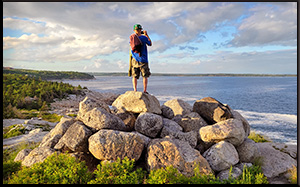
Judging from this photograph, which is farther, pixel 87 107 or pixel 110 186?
pixel 87 107

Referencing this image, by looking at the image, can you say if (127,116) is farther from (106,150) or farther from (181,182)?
(181,182)

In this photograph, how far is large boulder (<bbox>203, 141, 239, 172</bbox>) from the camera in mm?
7625

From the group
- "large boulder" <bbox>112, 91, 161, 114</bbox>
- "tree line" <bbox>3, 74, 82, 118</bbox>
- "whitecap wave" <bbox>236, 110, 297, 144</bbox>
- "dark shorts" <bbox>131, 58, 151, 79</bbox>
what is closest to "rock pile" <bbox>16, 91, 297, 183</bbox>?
"large boulder" <bbox>112, 91, 161, 114</bbox>

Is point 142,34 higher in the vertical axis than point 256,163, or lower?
higher

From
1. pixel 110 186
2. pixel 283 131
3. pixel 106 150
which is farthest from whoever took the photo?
pixel 283 131

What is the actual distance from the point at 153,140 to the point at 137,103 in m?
2.33

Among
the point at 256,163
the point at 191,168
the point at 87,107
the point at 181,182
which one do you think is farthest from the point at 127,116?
the point at 256,163

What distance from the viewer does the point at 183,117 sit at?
1015 cm

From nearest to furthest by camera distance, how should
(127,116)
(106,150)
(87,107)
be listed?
1. (106,150)
2. (87,107)
3. (127,116)

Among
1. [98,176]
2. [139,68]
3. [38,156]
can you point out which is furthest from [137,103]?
[38,156]

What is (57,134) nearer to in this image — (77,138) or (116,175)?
(77,138)

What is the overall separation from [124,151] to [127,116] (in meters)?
2.51

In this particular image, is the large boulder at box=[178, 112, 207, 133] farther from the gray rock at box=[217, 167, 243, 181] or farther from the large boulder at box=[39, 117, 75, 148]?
the large boulder at box=[39, 117, 75, 148]

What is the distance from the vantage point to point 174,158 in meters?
7.04
